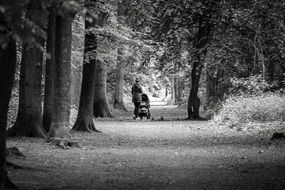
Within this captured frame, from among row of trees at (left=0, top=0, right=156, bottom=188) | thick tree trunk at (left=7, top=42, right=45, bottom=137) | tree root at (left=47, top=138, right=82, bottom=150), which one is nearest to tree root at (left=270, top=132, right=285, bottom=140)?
tree root at (left=47, top=138, right=82, bottom=150)

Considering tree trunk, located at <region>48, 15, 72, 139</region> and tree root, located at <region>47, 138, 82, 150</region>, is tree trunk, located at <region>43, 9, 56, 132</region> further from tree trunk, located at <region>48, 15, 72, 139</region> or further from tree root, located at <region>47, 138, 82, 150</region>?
A: tree root, located at <region>47, 138, 82, 150</region>

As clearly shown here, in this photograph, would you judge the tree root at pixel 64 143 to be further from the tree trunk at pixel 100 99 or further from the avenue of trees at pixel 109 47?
the tree trunk at pixel 100 99

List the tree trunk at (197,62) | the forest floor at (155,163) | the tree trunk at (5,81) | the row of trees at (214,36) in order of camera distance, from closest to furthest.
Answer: the tree trunk at (5,81), the forest floor at (155,163), the row of trees at (214,36), the tree trunk at (197,62)

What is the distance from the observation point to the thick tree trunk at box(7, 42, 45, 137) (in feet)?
60.2

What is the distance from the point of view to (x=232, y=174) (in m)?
10.5

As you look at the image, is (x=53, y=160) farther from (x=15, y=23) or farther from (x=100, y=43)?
(x=100, y=43)

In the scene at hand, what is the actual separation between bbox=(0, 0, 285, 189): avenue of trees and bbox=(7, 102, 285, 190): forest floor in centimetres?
149

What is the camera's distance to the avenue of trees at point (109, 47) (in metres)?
8.99

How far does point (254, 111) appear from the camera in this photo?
2312cm

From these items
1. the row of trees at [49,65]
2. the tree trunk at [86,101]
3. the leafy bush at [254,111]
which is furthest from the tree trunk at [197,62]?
the tree trunk at [86,101]

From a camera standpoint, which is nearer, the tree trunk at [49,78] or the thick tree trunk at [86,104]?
the tree trunk at [49,78]

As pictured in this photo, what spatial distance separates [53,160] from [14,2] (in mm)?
7130

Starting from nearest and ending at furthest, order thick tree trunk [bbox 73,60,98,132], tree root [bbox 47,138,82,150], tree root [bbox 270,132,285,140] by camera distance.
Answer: tree root [bbox 47,138,82,150]
tree root [bbox 270,132,285,140]
thick tree trunk [bbox 73,60,98,132]

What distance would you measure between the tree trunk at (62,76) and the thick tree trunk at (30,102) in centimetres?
190
